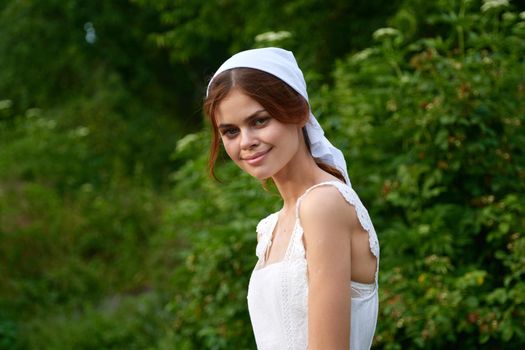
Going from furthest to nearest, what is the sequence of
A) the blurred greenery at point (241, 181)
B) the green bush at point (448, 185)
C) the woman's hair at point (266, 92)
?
the blurred greenery at point (241, 181)
the green bush at point (448, 185)
the woman's hair at point (266, 92)

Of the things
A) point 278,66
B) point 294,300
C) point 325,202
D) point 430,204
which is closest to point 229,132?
point 278,66

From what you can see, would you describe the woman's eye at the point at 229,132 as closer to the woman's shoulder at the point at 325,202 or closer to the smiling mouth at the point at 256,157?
the smiling mouth at the point at 256,157

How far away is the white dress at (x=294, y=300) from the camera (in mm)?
1931

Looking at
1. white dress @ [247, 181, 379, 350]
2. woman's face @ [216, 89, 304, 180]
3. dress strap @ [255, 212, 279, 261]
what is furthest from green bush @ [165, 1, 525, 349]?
woman's face @ [216, 89, 304, 180]

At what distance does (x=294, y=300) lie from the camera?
1935mm

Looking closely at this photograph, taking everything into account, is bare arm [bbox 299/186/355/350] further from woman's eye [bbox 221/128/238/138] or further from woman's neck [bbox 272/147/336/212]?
woman's eye [bbox 221/128/238/138]

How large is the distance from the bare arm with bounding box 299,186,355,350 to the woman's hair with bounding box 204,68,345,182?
9.1 inches

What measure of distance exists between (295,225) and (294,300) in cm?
18

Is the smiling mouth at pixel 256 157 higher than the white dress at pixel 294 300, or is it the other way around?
the smiling mouth at pixel 256 157

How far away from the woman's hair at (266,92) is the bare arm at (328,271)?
0.76ft

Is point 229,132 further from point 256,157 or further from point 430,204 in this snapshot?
point 430,204

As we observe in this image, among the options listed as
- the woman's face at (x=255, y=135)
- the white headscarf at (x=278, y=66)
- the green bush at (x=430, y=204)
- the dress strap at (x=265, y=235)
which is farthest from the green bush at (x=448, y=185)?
the woman's face at (x=255, y=135)

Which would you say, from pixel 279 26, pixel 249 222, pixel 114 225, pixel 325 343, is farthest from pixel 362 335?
pixel 114 225

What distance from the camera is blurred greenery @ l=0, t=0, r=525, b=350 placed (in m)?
4.34
